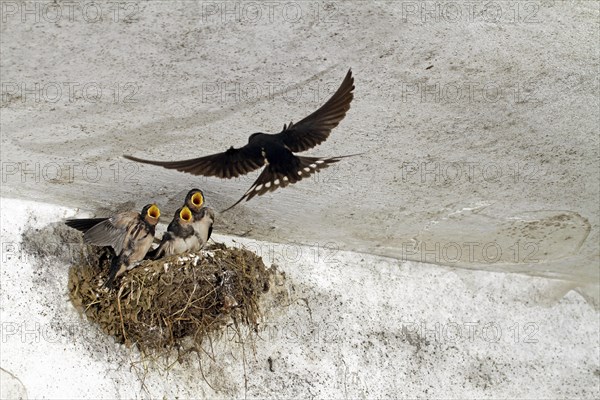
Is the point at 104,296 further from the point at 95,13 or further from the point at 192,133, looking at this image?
the point at 95,13

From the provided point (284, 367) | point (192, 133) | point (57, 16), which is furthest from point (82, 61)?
point (284, 367)

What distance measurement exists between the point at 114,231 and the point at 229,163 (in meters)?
0.69

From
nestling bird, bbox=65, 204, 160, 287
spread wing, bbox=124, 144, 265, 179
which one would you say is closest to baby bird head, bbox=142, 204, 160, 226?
nestling bird, bbox=65, 204, 160, 287

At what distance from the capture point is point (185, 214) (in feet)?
11.9

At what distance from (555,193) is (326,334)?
1.22 m

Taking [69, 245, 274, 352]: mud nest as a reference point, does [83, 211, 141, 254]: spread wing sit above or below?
above

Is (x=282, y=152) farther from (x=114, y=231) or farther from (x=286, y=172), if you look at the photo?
(x=114, y=231)

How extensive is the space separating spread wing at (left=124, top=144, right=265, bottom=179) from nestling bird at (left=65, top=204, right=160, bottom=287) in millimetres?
530

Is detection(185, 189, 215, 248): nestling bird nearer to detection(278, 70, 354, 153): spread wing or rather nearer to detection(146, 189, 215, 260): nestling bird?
detection(146, 189, 215, 260): nestling bird

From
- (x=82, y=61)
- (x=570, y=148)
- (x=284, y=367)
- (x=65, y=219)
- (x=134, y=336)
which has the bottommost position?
(x=284, y=367)

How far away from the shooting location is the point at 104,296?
339cm

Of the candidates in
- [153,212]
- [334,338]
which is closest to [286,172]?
[153,212]

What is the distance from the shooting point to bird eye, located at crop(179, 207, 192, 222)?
11.8 ft

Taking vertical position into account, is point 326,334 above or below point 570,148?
below
